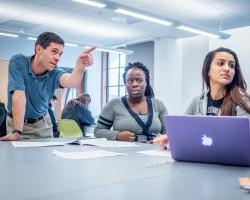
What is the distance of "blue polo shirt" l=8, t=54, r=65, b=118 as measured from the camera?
1.98 metres

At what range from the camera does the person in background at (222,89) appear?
72.4 inches

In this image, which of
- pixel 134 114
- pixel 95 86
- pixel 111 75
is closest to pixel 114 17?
pixel 111 75

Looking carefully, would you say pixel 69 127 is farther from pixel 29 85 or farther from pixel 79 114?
pixel 29 85

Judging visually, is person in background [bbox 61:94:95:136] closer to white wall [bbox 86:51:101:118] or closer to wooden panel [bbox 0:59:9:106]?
wooden panel [bbox 0:59:9:106]

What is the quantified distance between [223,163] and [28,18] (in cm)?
558

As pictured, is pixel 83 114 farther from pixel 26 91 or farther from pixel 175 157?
pixel 175 157

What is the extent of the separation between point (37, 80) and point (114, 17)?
410 centimetres

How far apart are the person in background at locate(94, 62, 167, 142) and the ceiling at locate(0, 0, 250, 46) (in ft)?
6.27

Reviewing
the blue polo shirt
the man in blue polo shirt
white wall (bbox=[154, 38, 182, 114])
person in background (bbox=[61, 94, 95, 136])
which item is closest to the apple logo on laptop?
the man in blue polo shirt

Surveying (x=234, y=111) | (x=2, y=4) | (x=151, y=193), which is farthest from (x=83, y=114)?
(x=151, y=193)

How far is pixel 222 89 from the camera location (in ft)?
6.49

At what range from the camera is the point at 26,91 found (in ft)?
6.66

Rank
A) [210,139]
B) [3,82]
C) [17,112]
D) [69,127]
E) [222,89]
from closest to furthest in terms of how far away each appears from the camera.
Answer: [210,139]
[17,112]
[222,89]
[69,127]
[3,82]

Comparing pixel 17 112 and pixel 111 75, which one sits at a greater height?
pixel 111 75
